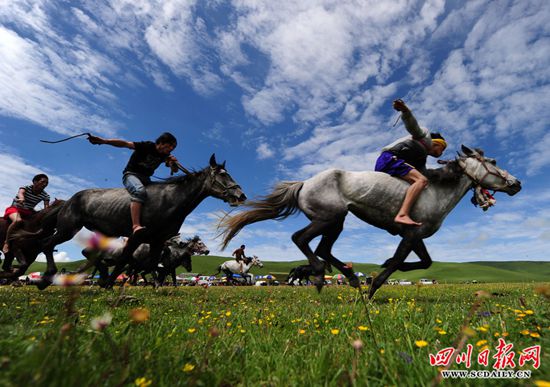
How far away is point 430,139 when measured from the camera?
732 cm

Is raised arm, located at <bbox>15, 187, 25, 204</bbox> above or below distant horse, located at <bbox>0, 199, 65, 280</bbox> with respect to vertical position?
above

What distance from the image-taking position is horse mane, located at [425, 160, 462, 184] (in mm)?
6996

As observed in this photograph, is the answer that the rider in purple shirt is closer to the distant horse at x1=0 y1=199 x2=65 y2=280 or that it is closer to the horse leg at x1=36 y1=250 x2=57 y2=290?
the horse leg at x1=36 y1=250 x2=57 y2=290

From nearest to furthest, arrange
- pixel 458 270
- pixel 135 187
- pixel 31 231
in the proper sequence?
1. pixel 135 187
2. pixel 31 231
3. pixel 458 270

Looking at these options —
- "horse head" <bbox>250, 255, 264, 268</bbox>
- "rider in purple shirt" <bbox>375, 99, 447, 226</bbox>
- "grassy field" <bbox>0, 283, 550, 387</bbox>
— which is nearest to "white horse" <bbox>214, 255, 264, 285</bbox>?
"horse head" <bbox>250, 255, 264, 268</bbox>

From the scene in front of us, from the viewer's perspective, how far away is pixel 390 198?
6797 mm

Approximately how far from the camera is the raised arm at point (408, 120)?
6.37 m

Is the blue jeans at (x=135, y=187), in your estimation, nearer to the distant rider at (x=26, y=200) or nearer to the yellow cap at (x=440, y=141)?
the distant rider at (x=26, y=200)

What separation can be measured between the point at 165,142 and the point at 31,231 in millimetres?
5577

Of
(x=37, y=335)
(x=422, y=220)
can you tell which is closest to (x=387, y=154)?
(x=422, y=220)

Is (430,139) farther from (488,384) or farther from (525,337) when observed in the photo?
(488,384)

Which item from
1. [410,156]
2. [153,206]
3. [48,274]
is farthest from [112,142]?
[410,156]

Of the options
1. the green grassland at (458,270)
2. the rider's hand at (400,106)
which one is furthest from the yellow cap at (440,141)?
the green grassland at (458,270)

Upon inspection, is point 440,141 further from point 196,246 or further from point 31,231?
point 196,246
